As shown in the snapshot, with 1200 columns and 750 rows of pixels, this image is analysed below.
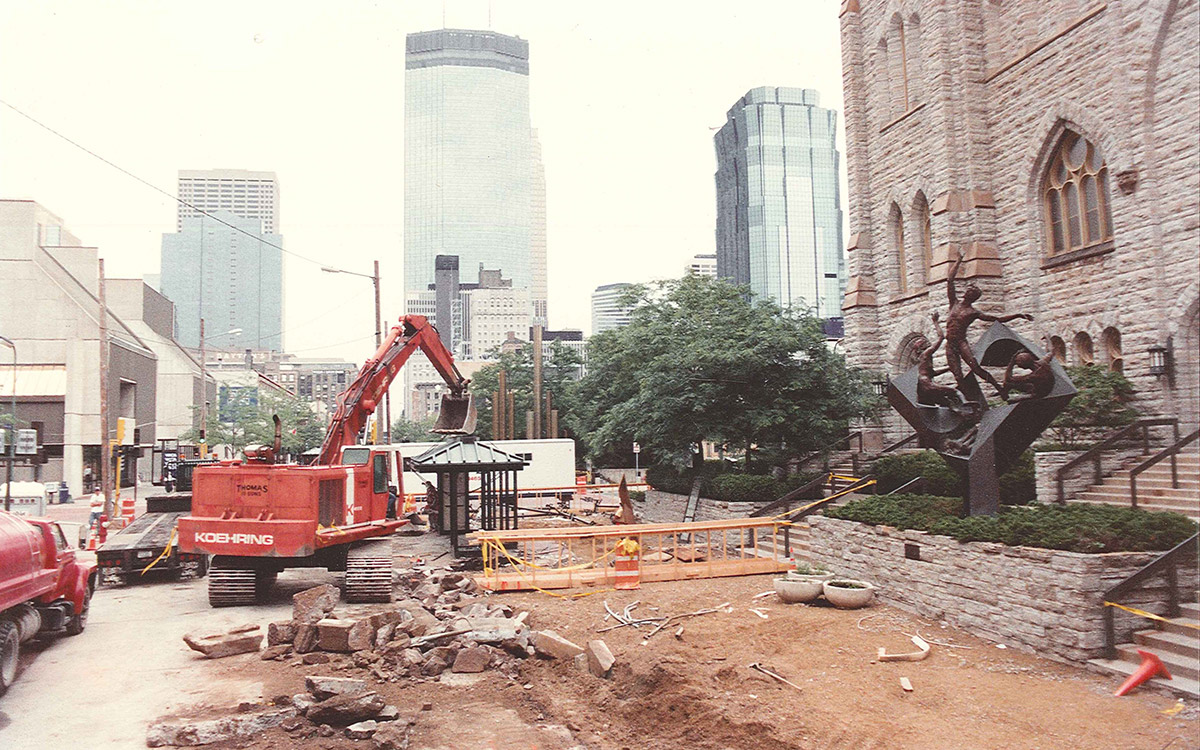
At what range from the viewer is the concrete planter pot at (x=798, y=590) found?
13.6 meters

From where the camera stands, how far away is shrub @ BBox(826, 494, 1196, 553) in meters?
9.85

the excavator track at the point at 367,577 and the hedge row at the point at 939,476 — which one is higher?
the hedge row at the point at 939,476

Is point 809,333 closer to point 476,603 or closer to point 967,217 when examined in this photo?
point 967,217

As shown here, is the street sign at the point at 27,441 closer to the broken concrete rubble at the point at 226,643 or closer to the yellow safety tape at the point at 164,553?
the yellow safety tape at the point at 164,553

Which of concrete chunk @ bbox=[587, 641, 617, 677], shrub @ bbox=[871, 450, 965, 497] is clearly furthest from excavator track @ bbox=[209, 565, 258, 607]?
shrub @ bbox=[871, 450, 965, 497]

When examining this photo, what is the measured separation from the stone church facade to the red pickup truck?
1805 centimetres

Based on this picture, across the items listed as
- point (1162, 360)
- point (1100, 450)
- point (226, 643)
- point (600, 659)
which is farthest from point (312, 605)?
point (1162, 360)

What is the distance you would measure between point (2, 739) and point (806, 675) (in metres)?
8.61

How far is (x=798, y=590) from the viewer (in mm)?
13656

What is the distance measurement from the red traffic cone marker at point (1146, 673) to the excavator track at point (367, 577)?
1141 cm

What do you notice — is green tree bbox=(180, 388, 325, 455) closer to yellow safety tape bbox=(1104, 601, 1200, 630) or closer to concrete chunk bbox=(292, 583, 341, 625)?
concrete chunk bbox=(292, 583, 341, 625)

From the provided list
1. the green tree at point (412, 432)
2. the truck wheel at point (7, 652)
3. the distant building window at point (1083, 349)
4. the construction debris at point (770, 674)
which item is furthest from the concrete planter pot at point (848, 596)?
the green tree at point (412, 432)

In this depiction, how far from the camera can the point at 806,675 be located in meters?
9.63

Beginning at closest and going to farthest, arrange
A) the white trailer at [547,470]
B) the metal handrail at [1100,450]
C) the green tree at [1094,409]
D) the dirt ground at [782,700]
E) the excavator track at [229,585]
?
the dirt ground at [782,700]
the excavator track at [229,585]
the metal handrail at [1100,450]
the green tree at [1094,409]
the white trailer at [547,470]
